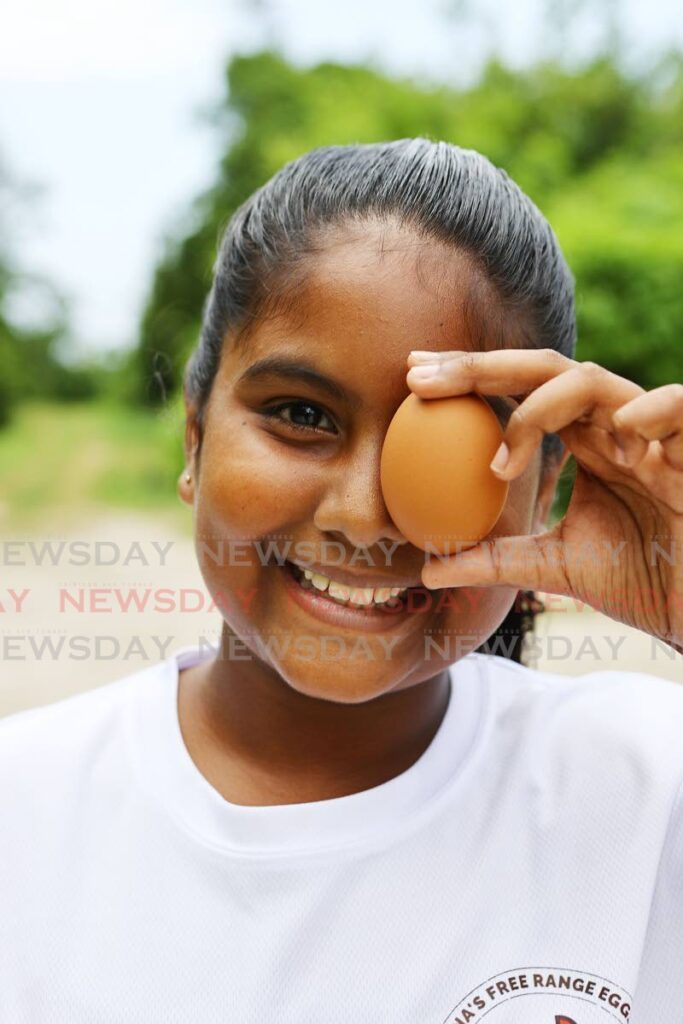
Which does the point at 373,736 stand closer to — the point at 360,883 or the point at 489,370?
the point at 360,883

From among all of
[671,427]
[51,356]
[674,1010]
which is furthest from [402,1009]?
[51,356]

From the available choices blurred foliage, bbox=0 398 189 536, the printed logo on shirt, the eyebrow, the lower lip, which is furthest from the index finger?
blurred foliage, bbox=0 398 189 536

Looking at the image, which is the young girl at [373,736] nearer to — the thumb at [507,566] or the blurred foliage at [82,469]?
the thumb at [507,566]

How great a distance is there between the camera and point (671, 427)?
121cm

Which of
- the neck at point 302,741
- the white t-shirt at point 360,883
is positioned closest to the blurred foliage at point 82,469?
the neck at point 302,741

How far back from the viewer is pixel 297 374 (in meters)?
1.39

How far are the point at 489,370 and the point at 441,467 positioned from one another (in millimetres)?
141

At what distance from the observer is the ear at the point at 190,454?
1719 millimetres

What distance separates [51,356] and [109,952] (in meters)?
23.6

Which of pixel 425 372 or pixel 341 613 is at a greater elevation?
pixel 425 372

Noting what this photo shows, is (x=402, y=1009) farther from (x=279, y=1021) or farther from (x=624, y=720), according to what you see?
(x=624, y=720)

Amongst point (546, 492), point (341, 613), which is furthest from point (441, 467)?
point (546, 492)

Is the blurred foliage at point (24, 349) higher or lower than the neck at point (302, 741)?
higher

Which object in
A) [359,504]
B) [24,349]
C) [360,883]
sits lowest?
[360,883]
